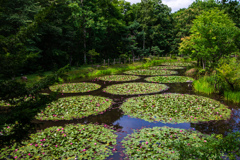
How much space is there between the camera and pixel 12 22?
65.8 ft

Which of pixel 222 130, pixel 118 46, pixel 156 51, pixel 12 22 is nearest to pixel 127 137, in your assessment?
pixel 222 130

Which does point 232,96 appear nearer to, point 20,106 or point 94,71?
point 20,106

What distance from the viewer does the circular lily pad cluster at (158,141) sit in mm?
6547

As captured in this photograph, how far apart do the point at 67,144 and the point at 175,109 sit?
714 centimetres

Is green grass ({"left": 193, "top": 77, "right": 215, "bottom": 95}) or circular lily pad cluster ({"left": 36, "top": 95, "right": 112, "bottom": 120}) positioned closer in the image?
circular lily pad cluster ({"left": 36, "top": 95, "right": 112, "bottom": 120})

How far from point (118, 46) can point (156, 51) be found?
11.1 meters

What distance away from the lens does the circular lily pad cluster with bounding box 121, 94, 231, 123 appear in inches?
396

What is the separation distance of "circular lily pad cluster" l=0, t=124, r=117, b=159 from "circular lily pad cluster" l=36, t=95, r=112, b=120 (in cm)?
179

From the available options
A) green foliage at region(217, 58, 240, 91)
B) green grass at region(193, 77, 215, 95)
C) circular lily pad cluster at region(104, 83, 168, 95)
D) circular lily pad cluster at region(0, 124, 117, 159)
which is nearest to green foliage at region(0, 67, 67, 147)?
circular lily pad cluster at region(0, 124, 117, 159)

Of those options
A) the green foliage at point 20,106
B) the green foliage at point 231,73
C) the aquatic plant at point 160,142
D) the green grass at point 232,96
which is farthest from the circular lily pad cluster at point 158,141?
the green foliage at point 231,73

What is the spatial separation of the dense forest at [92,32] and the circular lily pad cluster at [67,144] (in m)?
3.34

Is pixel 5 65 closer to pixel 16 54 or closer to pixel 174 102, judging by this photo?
pixel 16 54

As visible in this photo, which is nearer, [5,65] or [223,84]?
[5,65]

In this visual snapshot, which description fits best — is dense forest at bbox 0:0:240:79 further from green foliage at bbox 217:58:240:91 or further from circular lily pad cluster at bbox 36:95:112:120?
circular lily pad cluster at bbox 36:95:112:120
